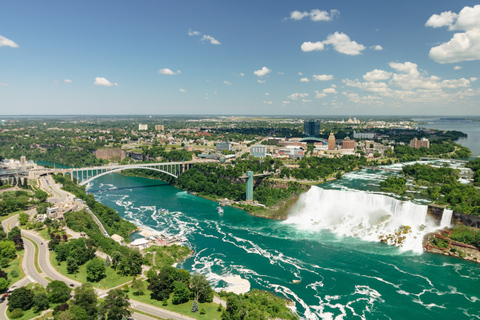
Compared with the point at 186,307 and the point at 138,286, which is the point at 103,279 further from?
the point at 186,307

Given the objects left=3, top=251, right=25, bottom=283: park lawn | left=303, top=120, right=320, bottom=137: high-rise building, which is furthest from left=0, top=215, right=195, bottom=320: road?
left=303, top=120, right=320, bottom=137: high-rise building

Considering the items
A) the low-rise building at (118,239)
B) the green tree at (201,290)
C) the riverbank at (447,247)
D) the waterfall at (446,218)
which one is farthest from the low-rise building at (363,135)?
the green tree at (201,290)

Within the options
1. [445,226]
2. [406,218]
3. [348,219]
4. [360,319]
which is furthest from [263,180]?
[360,319]

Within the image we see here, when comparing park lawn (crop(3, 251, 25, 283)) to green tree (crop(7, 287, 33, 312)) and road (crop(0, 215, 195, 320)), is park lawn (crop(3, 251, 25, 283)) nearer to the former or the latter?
road (crop(0, 215, 195, 320))

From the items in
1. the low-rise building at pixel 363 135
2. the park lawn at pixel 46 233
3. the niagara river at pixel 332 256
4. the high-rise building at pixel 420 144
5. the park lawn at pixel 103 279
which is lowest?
the niagara river at pixel 332 256

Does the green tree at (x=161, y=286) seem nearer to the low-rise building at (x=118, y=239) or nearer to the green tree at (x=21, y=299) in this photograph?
the green tree at (x=21, y=299)

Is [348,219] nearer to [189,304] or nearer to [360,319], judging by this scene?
[360,319]

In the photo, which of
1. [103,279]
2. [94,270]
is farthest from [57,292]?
[103,279]
